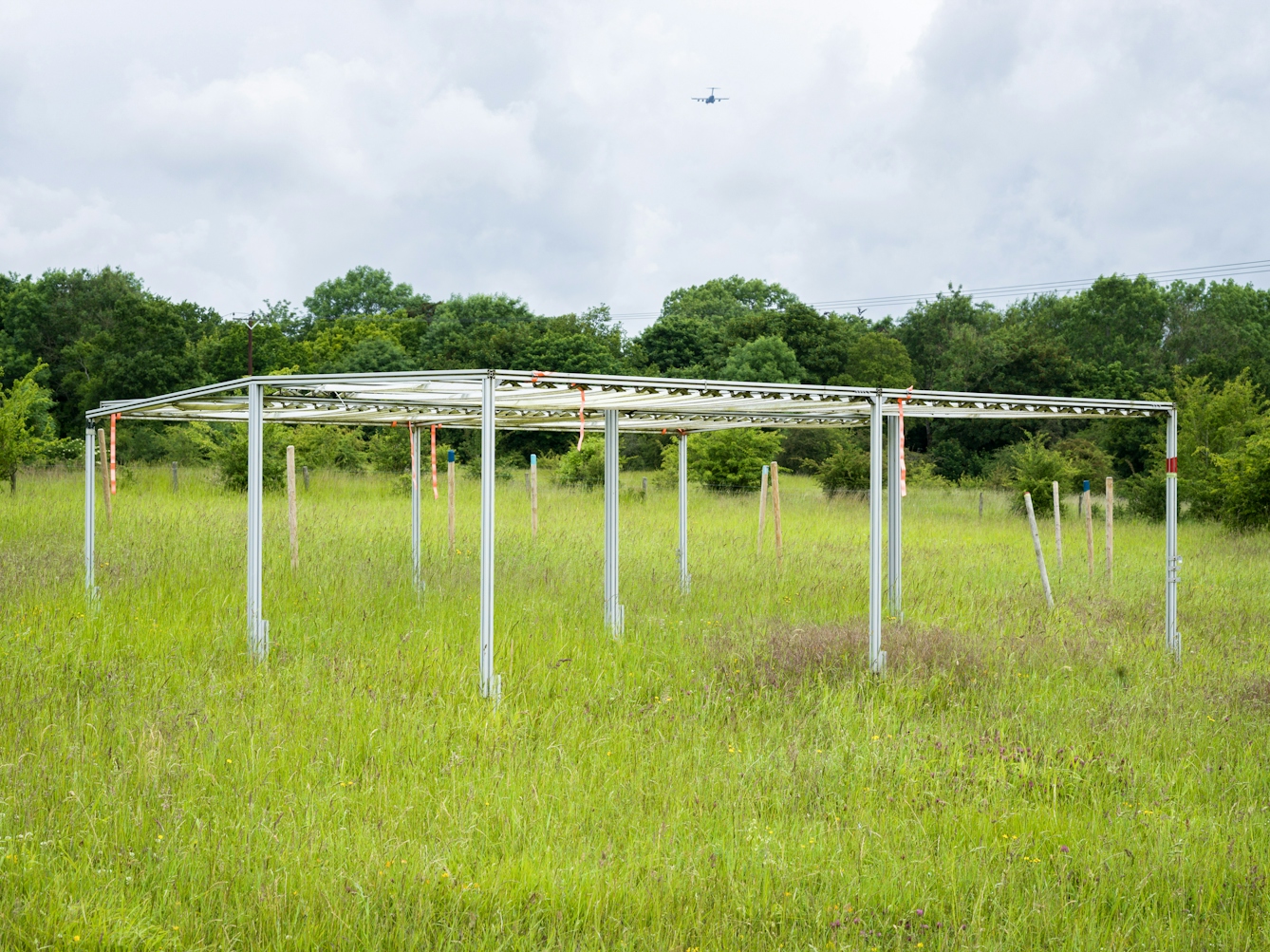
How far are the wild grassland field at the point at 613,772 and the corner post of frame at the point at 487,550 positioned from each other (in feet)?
0.66

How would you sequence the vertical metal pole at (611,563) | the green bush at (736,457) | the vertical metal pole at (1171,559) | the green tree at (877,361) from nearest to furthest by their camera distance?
the vertical metal pole at (611,563) < the vertical metal pole at (1171,559) < the green bush at (736,457) < the green tree at (877,361)

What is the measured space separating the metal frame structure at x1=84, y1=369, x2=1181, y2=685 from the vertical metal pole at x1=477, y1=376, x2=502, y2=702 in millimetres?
11

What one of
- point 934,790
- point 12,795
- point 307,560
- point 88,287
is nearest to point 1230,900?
point 934,790

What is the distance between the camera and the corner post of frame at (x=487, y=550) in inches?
285

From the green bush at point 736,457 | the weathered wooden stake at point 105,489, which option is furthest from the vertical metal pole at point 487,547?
the green bush at point 736,457

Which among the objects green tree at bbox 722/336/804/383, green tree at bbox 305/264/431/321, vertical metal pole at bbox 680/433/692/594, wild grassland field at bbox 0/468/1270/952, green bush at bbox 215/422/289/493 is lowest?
wild grassland field at bbox 0/468/1270/952

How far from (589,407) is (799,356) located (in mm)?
42817

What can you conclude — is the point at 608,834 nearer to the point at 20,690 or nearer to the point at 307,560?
the point at 20,690

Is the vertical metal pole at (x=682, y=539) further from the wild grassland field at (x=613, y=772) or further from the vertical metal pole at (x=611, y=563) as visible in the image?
the vertical metal pole at (x=611, y=563)

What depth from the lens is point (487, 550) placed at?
738cm

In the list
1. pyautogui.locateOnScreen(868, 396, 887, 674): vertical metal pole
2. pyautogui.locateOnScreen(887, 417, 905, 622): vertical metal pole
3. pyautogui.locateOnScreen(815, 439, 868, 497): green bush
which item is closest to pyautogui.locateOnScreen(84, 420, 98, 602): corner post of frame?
pyautogui.locateOnScreen(868, 396, 887, 674): vertical metal pole

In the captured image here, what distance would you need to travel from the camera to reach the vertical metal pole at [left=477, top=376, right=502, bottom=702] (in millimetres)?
7244

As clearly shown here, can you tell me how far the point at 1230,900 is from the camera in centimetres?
490

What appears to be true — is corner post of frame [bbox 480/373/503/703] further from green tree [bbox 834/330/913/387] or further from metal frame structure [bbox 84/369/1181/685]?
green tree [bbox 834/330/913/387]
